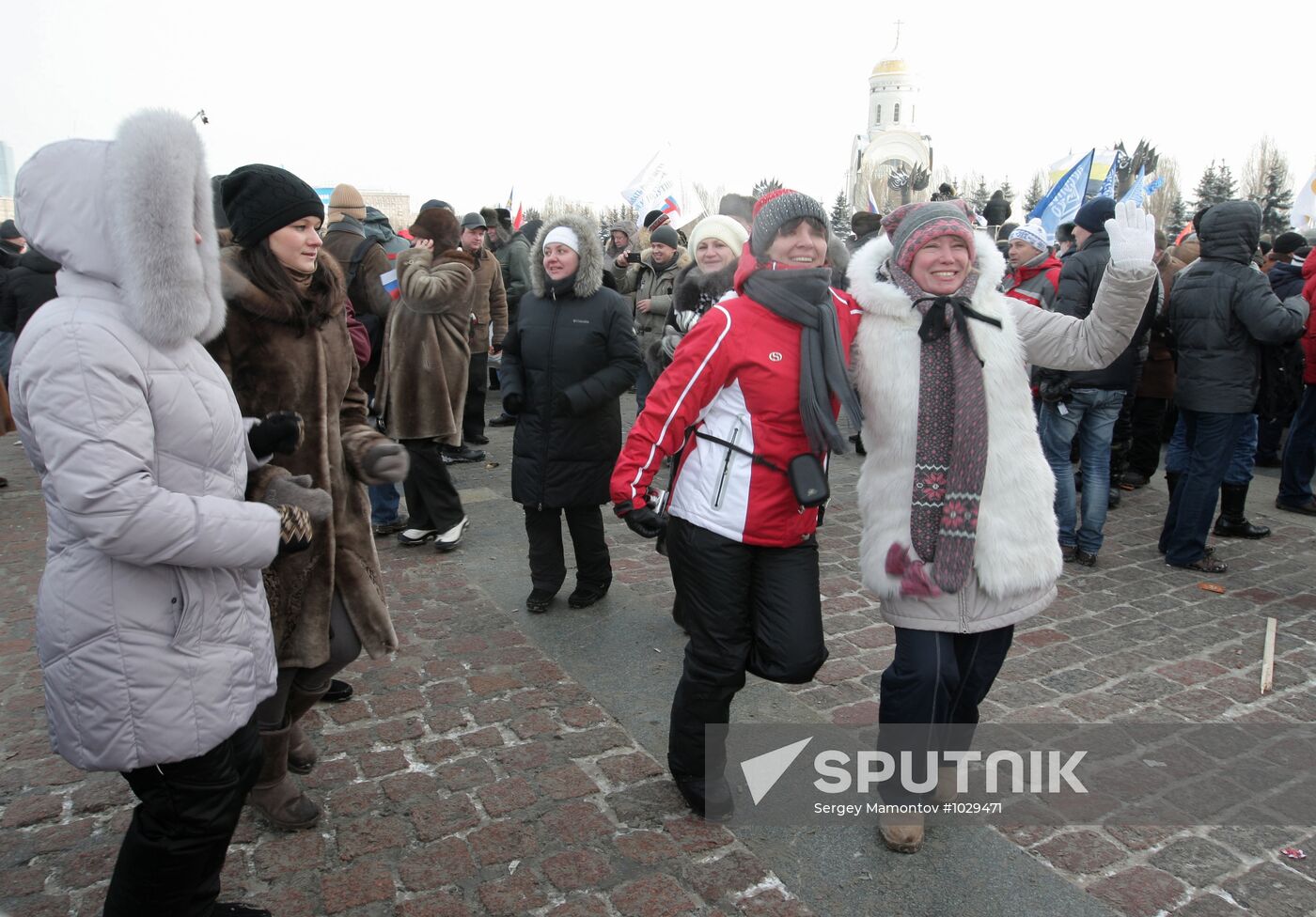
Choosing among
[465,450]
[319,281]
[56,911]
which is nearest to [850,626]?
[319,281]

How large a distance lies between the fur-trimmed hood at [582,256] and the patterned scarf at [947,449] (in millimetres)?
2446

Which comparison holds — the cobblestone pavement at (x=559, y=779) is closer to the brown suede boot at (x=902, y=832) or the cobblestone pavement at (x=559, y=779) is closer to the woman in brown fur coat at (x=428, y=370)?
the brown suede boot at (x=902, y=832)

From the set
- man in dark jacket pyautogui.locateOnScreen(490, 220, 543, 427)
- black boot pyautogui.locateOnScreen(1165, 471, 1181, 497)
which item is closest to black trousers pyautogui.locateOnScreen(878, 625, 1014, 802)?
black boot pyautogui.locateOnScreen(1165, 471, 1181, 497)

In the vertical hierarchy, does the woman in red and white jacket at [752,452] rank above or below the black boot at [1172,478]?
above

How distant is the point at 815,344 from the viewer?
300 centimetres

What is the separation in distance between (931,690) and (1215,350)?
4.23 m

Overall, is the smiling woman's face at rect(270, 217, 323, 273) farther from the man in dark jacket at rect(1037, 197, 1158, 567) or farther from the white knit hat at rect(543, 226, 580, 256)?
the man in dark jacket at rect(1037, 197, 1158, 567)

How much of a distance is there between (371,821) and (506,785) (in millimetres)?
479

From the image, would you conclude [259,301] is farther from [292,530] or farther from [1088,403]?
[1088,403]

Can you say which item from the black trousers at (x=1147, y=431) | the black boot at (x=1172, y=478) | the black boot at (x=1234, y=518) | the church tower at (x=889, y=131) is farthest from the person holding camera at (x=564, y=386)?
the church tower at (x=889, y=131)

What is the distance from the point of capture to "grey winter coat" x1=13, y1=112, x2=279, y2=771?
6.40 feet

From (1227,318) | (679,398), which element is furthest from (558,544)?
(1227,318)

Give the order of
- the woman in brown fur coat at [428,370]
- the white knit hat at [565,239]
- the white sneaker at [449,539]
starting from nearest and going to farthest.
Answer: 1. the white knit hat at [565,239]
2. the woman in brown fur coat at [428,370]
3. the white sneaker at [449,539]

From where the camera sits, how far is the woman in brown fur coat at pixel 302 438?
2.87 metres
